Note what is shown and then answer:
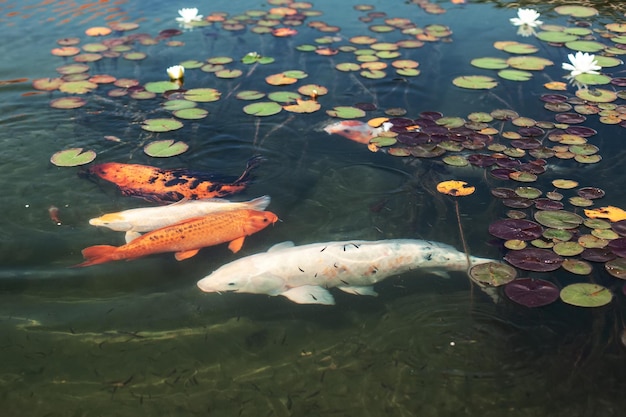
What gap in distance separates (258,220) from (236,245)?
250 mm

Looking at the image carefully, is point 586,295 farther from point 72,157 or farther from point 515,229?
point 72,157

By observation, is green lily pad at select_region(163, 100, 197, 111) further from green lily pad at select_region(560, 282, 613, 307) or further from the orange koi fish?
green lily pad at select_region(560, 282, 613, 307)

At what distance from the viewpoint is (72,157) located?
16.8ft

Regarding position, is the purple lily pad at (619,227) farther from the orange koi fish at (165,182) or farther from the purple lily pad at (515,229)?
the orange koi fish at (165,182)

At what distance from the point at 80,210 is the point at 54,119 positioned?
166cm

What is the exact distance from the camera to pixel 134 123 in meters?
5.72

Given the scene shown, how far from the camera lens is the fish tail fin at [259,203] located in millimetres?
4434

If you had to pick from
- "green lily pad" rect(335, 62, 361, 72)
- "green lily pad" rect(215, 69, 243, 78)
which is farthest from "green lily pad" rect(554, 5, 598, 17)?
"green lily pad" rect(215, 69, 243, 78)

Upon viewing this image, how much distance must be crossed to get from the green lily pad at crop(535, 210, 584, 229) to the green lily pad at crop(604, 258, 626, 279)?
37 cm

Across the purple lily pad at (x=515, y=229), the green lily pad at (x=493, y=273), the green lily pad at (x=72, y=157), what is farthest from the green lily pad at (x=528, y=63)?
the green lily pad at (x=72, y=157)

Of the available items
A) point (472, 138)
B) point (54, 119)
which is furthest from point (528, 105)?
point (54, 119)

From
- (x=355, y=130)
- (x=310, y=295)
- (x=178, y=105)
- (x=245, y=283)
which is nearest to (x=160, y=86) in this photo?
(x=178, y=105)

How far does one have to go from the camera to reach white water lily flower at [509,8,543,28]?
7.60m

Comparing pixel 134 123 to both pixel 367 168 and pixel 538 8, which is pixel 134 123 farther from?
pixel 538 8
